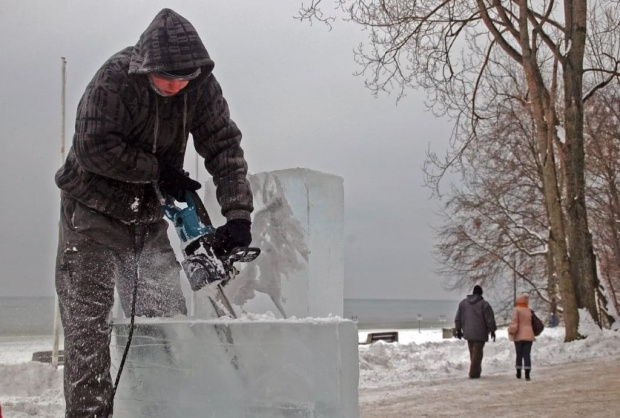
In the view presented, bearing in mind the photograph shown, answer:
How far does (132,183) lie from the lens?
9.24ft

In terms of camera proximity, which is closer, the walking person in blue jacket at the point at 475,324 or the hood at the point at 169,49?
the hood at the point at 169,49

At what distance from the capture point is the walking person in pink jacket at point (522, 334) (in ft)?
32.8

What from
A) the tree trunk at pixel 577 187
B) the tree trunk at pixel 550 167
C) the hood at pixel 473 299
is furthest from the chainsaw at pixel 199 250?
the tree trunk at pixel 577 187

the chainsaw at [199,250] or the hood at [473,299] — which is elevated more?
the chainsaw at [199,250]

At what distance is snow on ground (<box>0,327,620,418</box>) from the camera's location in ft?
22.2

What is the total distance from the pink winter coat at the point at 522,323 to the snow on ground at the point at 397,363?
0.92 m

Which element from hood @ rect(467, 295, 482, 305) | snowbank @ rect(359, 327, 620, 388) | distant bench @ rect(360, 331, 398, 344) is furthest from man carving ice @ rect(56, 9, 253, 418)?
distant bench @ rect(360, 331, 398, 344)

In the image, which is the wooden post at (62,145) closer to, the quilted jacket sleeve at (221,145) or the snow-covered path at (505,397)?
the snow-covered path at (505,397)

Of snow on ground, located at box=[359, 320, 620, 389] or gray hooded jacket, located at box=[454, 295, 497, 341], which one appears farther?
gray hooded jacket, located at box=[454, 295, 497, 341]

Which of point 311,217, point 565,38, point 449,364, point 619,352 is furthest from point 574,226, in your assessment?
point 311,217

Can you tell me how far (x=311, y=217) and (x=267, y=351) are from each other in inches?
32.7

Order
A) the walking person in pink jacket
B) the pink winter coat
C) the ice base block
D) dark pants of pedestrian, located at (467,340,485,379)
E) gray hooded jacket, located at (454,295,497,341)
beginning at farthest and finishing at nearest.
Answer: gray hooded jacket, located at (454,295,497,341), the pink winter coat, dark pants of pedestrian, located at (467,340,485,379), the walking person in pink jacket, the ice base block

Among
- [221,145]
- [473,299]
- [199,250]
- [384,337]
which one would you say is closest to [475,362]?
[473,299]

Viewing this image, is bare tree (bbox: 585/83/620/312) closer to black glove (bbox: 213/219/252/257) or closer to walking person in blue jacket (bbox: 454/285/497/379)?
walking person in blue jacket (bbox: 454/285/497/379)
